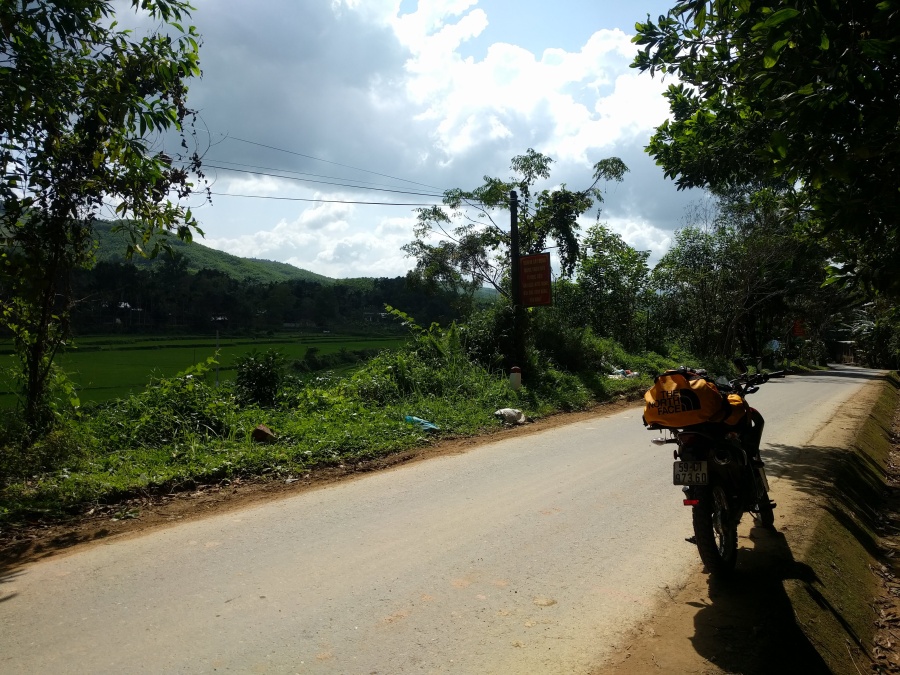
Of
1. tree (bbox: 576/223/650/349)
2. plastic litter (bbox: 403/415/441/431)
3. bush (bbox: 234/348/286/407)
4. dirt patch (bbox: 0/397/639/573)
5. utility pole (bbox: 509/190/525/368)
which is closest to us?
dirt patch (bbox: 0/397/639/573)

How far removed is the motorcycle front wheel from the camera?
4309 mm

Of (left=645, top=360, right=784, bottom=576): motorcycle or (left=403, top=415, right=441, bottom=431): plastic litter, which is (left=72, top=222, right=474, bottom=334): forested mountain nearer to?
(left=403, top=415, right=441, bottom=431): plastic litter

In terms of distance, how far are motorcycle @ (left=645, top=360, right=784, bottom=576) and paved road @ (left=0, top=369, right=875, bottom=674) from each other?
364mm

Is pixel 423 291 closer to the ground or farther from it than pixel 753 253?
closer to the ground

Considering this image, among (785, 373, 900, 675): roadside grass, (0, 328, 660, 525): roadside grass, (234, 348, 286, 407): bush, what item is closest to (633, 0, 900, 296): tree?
(785, 373, 900, 675): roadside grass

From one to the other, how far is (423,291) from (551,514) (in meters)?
15.7

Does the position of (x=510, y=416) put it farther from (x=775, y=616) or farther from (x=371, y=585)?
(x=775, y=616)

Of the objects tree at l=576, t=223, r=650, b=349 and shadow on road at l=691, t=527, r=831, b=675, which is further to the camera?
tree at l=576, t=223, r=650, b=349

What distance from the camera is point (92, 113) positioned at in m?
6.92

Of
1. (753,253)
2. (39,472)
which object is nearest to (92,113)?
(39,472)

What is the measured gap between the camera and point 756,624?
148 inches

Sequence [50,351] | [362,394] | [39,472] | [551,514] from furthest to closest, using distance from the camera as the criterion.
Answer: [362,394], [50,351], [39,472], [551,514]

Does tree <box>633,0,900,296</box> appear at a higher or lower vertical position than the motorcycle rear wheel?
higher

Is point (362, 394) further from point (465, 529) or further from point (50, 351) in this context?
point (465, 529)
